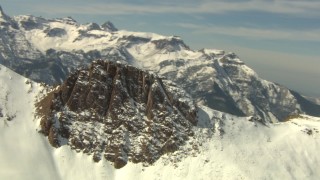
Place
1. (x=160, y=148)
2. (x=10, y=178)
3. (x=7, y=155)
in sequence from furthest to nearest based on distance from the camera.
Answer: (x=160, y=148) → (x=7, y=155) → (x=10, y=178)

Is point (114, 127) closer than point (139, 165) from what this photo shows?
No

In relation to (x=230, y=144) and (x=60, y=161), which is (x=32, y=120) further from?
(x=230, y=144)

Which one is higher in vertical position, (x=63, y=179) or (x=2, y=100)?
(x=2, y=100)

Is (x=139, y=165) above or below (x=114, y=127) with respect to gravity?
below

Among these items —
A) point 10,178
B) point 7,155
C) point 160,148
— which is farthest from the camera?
point 160,148

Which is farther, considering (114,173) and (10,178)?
(114,173)

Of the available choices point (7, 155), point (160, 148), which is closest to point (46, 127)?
point (7, 155)

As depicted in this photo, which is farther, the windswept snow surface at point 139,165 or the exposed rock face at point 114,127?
the exposed rock face at point 114,127

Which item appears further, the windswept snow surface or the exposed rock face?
the exposed rock face

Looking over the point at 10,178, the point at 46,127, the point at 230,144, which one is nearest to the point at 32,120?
the point at 46,127

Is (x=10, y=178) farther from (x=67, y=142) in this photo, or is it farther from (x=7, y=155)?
(x=67, y=142)
